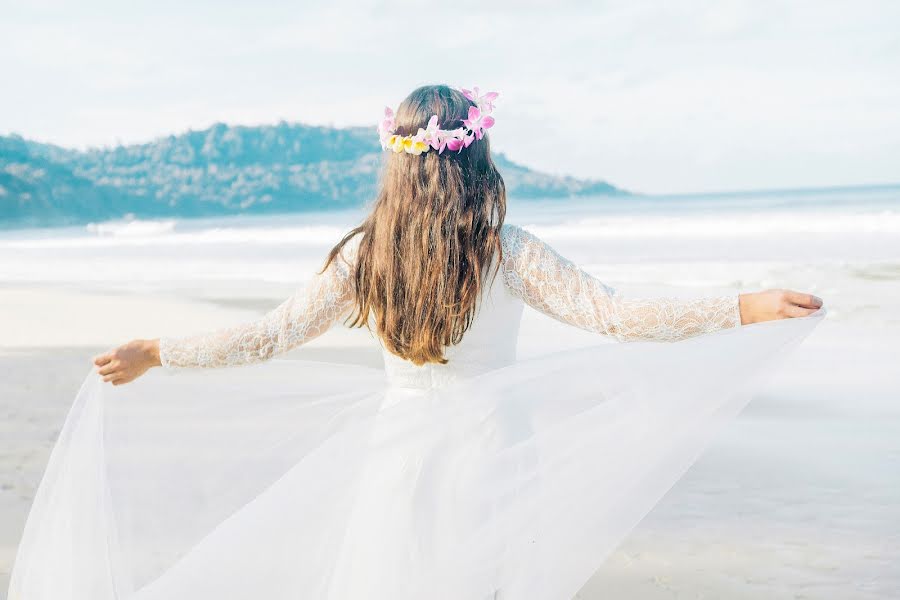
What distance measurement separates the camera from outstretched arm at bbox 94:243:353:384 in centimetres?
241

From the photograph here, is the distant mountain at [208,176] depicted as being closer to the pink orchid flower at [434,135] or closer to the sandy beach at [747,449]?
the sandy beach at [747,449]

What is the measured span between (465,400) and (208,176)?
2364 inches

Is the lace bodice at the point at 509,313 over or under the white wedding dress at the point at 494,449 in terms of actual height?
over

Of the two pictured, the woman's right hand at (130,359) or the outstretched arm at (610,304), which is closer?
the outstretched arm at (610,304)

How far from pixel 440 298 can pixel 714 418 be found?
2.55 ft

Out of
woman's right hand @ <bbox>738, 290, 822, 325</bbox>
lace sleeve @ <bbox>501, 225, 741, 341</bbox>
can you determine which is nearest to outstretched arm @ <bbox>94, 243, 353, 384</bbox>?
lace sleeve @ <bbox>501, 225, 741, 341</bbox>

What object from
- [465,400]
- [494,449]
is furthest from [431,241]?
[494,449]

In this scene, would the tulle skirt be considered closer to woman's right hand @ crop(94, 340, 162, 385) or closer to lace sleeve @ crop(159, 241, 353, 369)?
lace sleeve @ crop(159, 241, 353, 369)

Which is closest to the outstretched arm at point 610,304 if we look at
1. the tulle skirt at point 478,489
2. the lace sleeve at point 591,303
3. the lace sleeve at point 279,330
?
the lace sleeve at point 591,303

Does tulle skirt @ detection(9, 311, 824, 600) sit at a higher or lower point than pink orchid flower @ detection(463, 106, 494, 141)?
lower

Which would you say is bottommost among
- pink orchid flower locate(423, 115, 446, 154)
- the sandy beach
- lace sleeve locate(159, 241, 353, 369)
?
the sandy beach

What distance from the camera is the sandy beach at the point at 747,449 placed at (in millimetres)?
3904

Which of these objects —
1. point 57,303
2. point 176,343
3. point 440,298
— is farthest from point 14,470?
point 57,303

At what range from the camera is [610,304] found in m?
2.34
